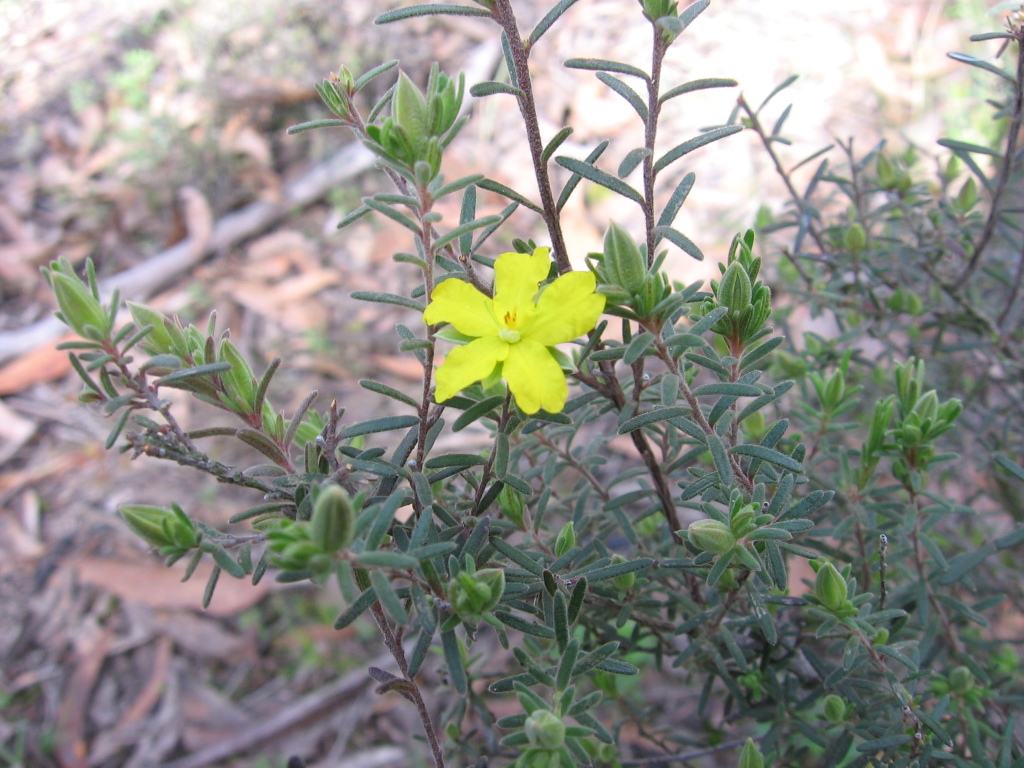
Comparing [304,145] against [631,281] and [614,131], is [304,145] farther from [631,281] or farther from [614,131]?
[631,281]

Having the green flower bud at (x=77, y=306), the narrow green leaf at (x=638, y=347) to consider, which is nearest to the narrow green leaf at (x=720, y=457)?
the narrow green leaf at (x=638, y=347)

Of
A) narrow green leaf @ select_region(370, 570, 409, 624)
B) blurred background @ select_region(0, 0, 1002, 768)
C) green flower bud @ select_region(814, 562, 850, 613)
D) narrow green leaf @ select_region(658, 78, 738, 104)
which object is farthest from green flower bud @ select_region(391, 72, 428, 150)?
blurred background @ select_region(0, 0, 1002, 768)

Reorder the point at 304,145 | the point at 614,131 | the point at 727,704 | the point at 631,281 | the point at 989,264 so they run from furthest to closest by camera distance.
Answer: the point at 304,145 → the point at 614,131 → the point at 989,264 → the point at 727,704 → the point at 631,281

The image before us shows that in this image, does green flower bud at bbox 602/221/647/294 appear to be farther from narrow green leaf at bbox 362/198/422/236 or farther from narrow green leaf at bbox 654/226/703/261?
narrow green leaf at bbox 362/198/422/236

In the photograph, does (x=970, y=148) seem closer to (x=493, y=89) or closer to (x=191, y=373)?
(x=493, y=89)

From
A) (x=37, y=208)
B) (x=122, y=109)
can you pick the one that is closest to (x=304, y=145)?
(x=122, y=109)
